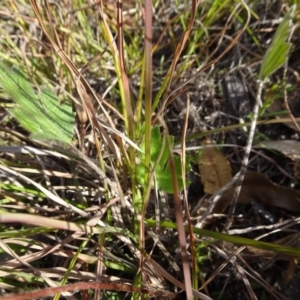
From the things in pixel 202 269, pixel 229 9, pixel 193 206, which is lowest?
pixel 202 269

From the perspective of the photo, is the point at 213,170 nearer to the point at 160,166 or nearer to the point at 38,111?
the point at 160,166

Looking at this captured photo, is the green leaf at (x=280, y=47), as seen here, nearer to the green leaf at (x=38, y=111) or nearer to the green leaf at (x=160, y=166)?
the green leaf at (x=160, y=166)

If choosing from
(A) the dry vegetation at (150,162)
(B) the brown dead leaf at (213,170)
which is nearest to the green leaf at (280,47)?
(A) the dry vegetation at (150,162)

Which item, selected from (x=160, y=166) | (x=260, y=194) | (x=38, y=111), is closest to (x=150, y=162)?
(x=160, y=166)

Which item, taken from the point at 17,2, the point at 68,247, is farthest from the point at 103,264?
the point at 17,2

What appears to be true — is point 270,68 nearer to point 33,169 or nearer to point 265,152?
point 265,152
